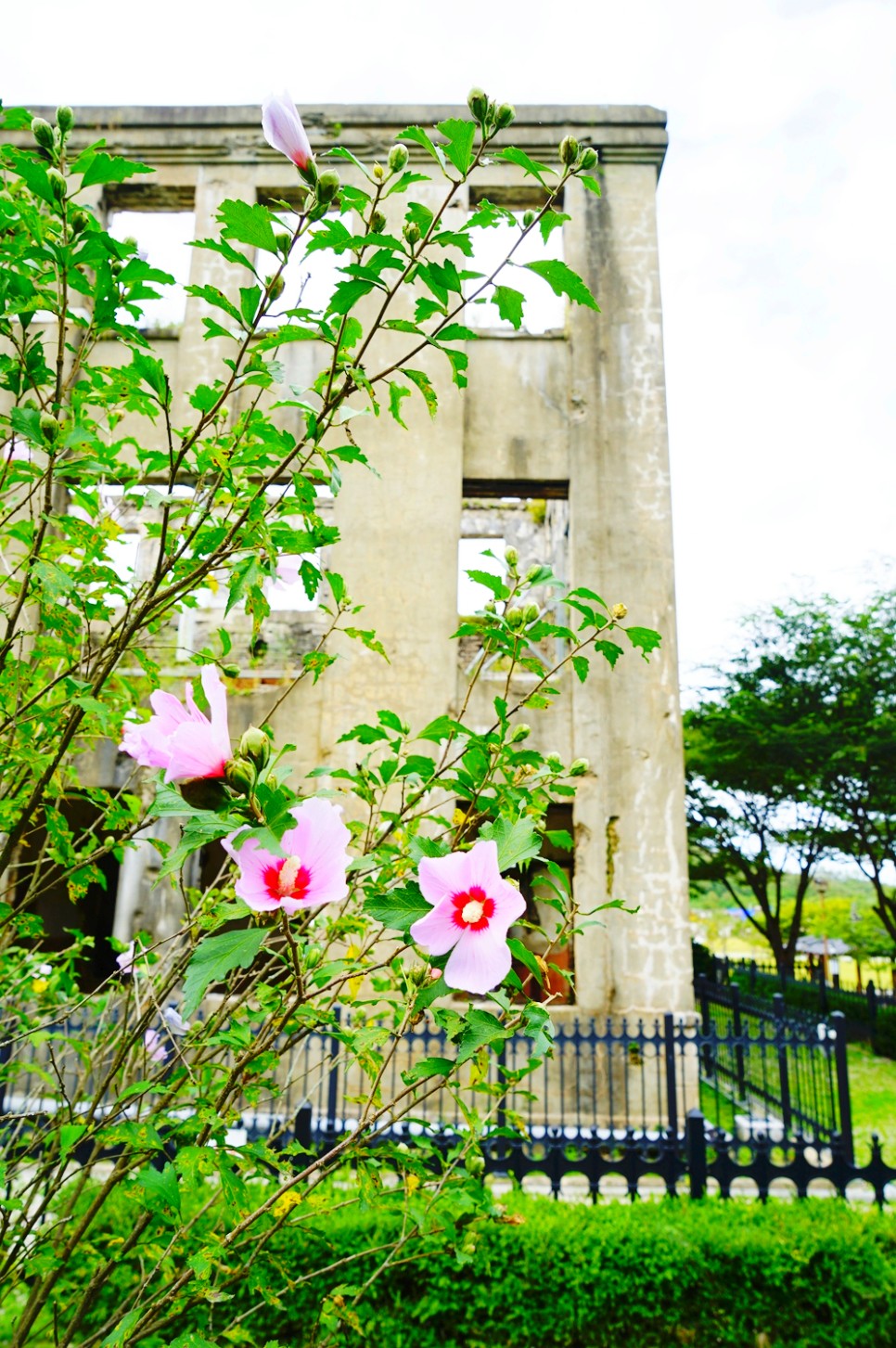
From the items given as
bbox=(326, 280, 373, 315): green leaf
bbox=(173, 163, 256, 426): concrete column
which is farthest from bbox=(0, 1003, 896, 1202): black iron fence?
bbox=(173, 163, 256, 426): concrete column

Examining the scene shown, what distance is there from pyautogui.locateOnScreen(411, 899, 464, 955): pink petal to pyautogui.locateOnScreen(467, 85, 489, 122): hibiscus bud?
1280mm

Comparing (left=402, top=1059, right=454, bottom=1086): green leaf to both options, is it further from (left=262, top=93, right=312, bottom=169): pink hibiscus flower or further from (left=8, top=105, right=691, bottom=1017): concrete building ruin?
(left=8, top=105, right=691, bottom=1017): concrete building ruin

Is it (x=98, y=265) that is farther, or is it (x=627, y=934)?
(x=627, y=934)

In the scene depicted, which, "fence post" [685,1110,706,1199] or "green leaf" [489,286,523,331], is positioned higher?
"green leaf" [489,286,523,331]

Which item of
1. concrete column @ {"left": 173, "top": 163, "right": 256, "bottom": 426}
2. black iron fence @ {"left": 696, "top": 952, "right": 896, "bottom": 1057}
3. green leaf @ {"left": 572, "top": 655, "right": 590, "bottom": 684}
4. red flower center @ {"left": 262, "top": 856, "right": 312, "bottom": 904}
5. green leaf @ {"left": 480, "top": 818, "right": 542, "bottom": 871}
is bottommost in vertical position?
Result: black iron fence @ {"left": 696, "top": 952, "right": 896, "bottom": 1057}

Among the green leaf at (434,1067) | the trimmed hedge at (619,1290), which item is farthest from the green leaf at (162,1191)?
the trimmed hedge at (619,1290)

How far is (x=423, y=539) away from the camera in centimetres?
870

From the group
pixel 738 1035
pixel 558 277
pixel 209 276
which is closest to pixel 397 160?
pixel 558 277

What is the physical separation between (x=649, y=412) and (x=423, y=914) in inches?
342

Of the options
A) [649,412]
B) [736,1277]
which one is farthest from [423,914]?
[649,412]

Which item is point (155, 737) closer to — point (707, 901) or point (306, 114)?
point (306, 114)

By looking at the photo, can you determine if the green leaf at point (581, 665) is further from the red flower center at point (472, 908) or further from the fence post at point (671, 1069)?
the fence post at point (671, 1069)

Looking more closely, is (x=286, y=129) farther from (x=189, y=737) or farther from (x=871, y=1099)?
(x=871, y=1099)

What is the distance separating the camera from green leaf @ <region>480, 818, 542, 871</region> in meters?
1.16
